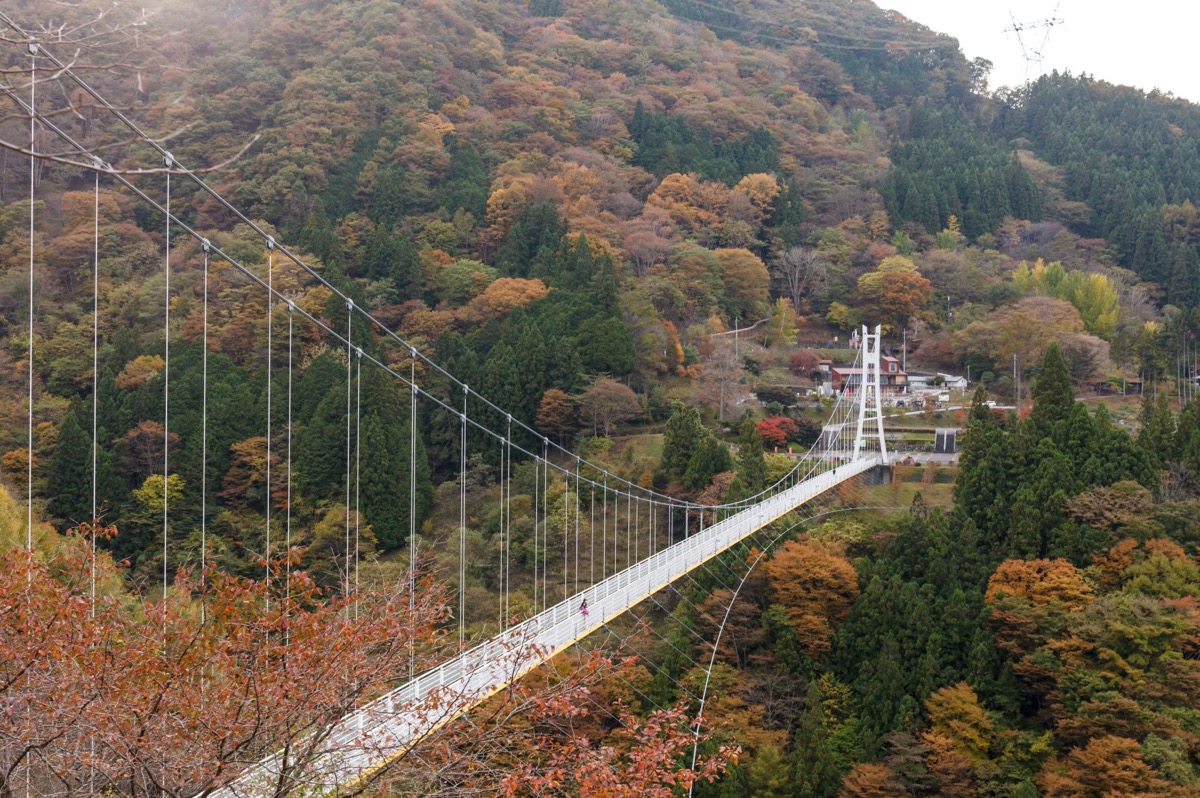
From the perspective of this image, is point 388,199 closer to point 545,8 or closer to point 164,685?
point 545,8

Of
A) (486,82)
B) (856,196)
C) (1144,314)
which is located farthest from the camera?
(486,82)

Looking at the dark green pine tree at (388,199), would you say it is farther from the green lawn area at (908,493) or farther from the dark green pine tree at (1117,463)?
the dark green pine tree at (1117,463)

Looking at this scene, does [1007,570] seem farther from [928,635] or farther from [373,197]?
[373,197]

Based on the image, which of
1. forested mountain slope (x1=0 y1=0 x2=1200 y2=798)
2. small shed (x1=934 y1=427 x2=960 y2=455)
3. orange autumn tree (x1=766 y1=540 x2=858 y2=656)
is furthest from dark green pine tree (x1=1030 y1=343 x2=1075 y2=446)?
orange autumn tree (x1=766 y1=540 x2=858 y2=656)

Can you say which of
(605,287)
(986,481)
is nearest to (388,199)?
(605,287)

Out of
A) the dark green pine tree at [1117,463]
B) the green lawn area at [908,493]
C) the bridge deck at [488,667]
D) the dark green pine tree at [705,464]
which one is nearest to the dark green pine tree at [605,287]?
the dark green pine tree at [705,464]

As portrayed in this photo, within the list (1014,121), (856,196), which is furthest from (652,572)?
(1014,121)

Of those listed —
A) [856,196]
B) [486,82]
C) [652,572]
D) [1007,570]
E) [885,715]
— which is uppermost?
[486,82]
